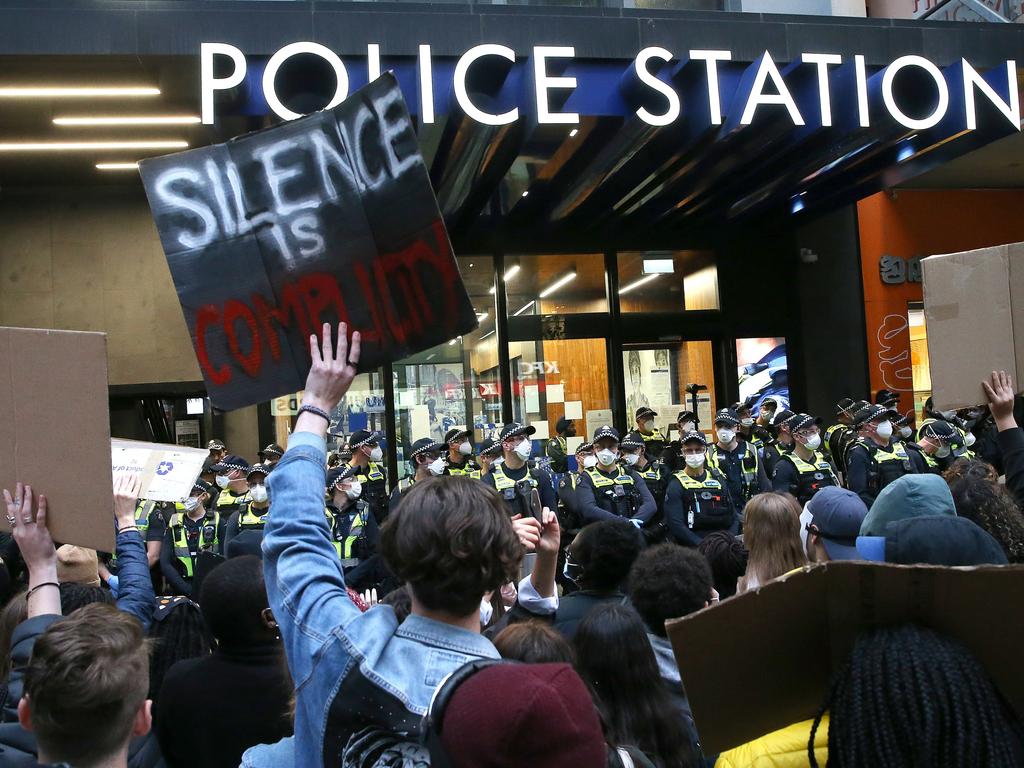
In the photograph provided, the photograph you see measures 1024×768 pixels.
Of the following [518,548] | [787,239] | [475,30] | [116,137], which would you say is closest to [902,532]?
[518,548]

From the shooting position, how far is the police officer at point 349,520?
8.80 m

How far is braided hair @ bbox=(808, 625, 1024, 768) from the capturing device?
59.6 inches

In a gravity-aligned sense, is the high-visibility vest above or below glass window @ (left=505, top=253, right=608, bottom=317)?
below

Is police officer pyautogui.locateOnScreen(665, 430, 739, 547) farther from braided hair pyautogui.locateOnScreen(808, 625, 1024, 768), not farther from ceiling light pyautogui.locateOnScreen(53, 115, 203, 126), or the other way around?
ceiling light pyautogui.locateOnScreen(53, 115, 203, 126)

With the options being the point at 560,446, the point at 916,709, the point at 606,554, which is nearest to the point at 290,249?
the point at 916,709

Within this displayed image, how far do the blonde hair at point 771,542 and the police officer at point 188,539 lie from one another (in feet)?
20.8

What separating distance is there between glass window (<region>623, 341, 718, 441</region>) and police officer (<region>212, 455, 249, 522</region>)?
7.78 meters

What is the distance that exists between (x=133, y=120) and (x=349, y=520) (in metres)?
7.99

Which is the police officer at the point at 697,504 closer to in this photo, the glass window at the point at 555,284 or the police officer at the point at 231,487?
the police officer at the point at 231,487

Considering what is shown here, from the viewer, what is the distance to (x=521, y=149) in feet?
38.7

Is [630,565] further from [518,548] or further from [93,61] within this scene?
[93,61]


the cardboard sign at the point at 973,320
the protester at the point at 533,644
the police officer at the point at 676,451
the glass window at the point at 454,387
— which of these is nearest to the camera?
the protester at the point at 533,644

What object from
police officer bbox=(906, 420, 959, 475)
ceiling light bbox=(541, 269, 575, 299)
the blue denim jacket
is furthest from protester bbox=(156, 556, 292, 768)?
ceiling light bbox=(541, 269, 575, 299)

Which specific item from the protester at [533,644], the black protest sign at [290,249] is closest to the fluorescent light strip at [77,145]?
the black protest sign at [290,249]
